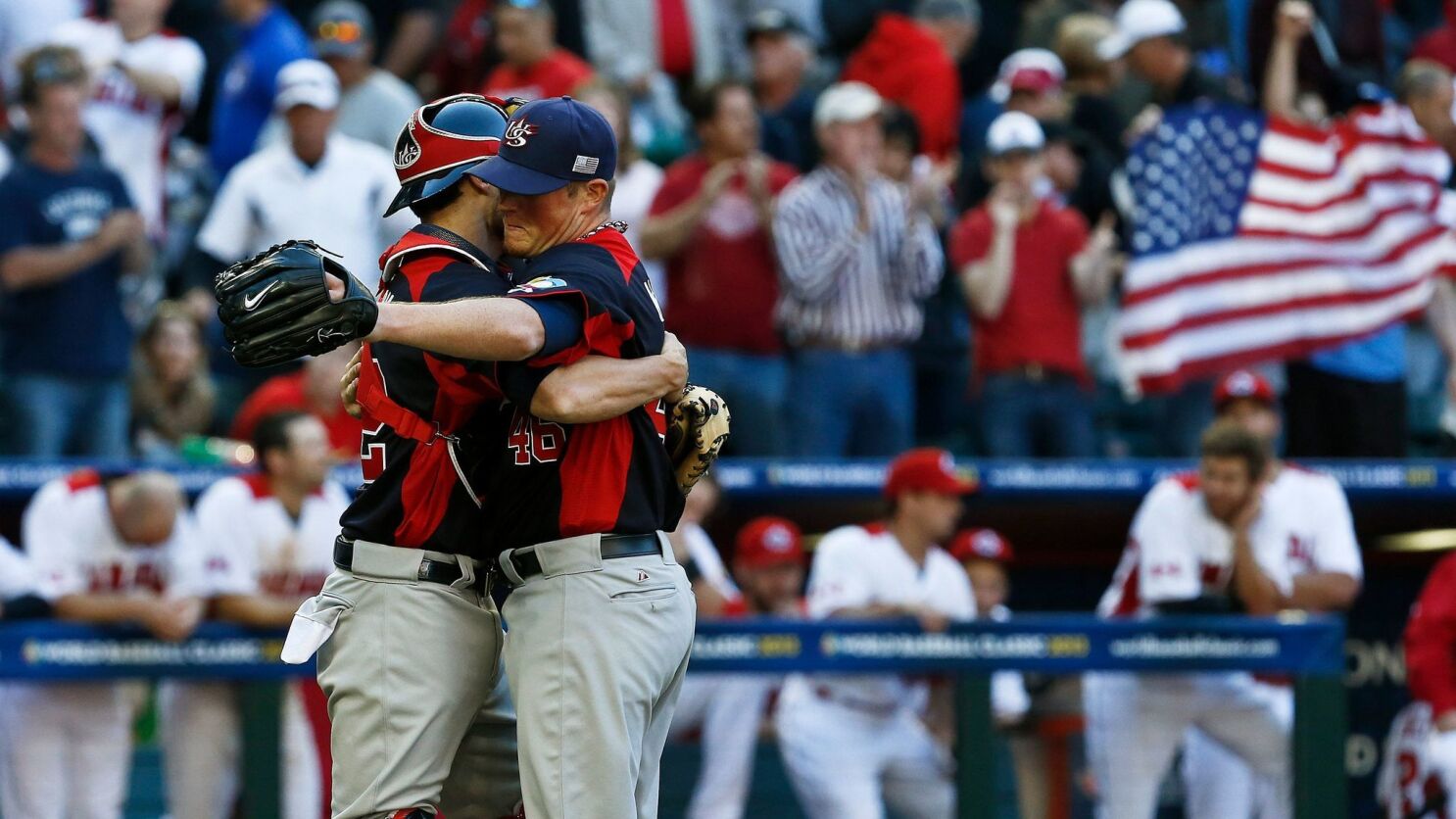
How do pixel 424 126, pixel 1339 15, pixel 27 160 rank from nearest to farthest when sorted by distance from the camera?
pixel 424 126 → pixel 27 160 → pixel 1339 15

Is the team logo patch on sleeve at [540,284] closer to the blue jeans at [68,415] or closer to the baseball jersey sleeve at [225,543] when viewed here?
the baseball jersey sleeve at [225,543]

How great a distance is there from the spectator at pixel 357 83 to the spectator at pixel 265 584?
2144 mm

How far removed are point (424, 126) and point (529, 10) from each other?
513cm

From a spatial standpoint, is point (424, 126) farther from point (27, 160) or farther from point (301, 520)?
point (27, 160)

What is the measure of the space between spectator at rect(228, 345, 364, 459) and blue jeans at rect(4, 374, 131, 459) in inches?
22.1

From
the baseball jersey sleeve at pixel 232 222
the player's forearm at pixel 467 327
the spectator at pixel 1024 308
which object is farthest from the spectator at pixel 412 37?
the player's forearm at pixel 467 327

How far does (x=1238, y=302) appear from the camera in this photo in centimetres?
916

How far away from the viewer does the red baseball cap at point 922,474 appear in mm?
7645

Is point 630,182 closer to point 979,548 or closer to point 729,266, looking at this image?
point 729,266

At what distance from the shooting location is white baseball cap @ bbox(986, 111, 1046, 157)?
28.8 feet

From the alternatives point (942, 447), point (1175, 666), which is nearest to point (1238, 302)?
point (942, 447)

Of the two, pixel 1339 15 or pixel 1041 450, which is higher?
Result: pixel 1339 15


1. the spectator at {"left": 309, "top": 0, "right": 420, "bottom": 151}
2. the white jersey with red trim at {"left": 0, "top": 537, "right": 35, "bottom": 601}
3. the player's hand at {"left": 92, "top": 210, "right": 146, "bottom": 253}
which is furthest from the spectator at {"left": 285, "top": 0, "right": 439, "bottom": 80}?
the white jersey with red trim at {"left": 0, "top": 537, "right": 35, "bottom": 601}

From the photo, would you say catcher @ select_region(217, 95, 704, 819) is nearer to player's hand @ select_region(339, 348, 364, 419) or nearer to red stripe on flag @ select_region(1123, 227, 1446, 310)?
player's hand @ select_region(339, 348, 364, 419)
